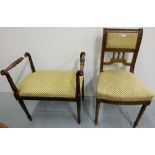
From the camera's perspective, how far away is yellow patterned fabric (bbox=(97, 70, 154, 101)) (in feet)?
3.92

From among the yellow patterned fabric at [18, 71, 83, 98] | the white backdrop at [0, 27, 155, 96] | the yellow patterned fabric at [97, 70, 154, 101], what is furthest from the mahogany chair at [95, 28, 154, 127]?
the yellow patterned fabric at [18, 71, 83, 98]

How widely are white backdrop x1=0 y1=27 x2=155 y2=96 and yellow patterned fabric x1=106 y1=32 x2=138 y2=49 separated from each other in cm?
13

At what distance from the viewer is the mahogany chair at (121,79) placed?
1210 mm

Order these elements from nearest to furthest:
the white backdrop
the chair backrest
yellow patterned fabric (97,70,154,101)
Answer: yellow patterned fabric (97,70,154,101)
the chair backrest
the white backdrop

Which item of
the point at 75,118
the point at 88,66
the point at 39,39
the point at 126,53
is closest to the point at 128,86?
the point at 126,53

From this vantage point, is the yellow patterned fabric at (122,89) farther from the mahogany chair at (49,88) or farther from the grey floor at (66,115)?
the grey floor at (66,115)

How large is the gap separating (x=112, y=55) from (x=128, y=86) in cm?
41

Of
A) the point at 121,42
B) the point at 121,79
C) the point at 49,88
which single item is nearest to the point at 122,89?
the point at 121,79

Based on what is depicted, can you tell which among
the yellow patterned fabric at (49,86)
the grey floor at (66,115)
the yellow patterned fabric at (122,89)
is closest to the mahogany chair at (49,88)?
the yellow patterned fabric at (49,86)

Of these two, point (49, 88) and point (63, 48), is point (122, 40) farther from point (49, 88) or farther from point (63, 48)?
point (49, 88)

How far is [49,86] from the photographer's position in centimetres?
131

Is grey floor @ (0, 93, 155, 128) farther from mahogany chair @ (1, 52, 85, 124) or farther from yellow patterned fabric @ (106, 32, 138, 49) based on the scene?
yellow patterned fabric @ (106, 32, 138, 49)

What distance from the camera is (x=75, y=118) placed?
1.58 m
